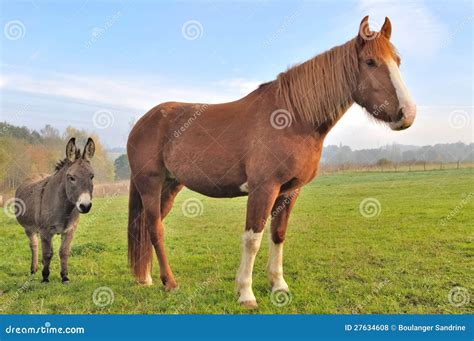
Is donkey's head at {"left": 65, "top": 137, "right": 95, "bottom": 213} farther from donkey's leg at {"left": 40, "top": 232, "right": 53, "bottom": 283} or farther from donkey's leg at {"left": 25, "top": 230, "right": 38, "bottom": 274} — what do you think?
donkey's leg at {"left": 25, "top": 230, "right": 38, "bottom": 274}

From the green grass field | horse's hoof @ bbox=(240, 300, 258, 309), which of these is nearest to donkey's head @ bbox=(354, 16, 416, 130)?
the green grass field

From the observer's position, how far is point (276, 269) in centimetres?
516

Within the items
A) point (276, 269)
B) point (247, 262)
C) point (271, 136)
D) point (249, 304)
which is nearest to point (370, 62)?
point (271, 136)

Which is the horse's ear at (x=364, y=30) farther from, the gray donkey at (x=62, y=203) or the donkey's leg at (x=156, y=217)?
the gray donkey at (x=62, y=203)

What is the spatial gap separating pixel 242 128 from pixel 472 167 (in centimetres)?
1771

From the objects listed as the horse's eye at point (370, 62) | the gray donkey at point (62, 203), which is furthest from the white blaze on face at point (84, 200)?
the horse's eye at point (370, 62)

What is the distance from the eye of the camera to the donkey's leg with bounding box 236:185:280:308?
439cm

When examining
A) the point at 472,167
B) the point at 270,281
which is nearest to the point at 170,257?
the point at 270,281

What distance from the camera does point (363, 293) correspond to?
5059mm

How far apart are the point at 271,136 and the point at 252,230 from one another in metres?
1.18

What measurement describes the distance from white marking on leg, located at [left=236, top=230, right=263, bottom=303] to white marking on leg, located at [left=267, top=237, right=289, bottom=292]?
60 centimetres

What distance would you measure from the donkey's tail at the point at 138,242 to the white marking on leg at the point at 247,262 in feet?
5.81

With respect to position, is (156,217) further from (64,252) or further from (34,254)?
(34,254)

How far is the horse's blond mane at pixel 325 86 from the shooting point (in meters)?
4.48
